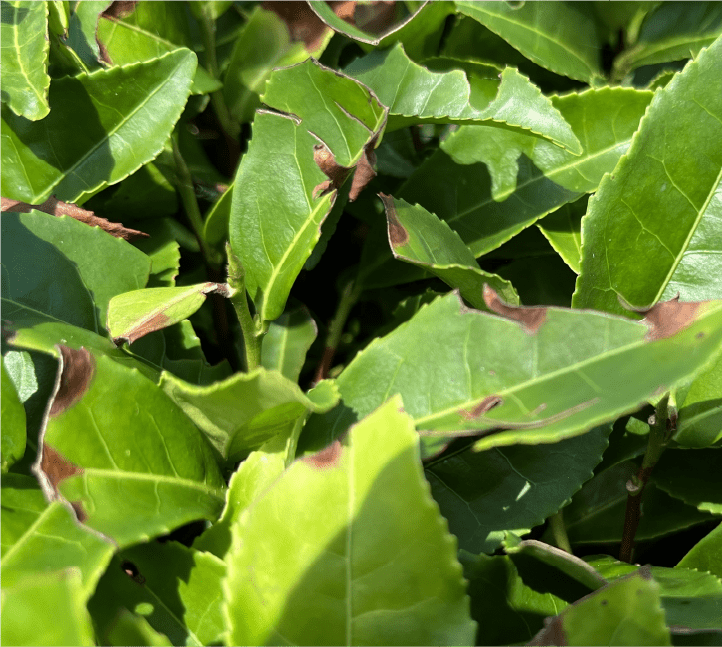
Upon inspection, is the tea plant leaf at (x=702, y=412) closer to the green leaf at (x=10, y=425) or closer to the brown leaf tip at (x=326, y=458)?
the brown leaf tip at (x=326, y=458)

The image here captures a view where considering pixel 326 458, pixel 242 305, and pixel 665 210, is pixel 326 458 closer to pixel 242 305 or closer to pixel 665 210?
pixel 242 305

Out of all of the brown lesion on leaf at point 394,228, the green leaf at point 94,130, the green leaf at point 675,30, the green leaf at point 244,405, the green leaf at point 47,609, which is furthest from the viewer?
the green leaf at point 675,30

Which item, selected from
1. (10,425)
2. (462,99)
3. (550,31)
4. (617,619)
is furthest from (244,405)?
(550,31)

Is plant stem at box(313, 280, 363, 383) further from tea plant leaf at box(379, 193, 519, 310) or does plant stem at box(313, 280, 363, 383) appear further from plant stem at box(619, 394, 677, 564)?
plant stem at box(619, 394, 677, 564)

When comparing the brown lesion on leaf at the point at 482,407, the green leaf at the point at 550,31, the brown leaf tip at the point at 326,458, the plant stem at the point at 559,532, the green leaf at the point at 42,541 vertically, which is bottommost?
the plant stem at the point at 559,532

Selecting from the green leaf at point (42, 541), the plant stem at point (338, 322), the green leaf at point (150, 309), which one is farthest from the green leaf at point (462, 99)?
the green leaf at point (42, 541)
